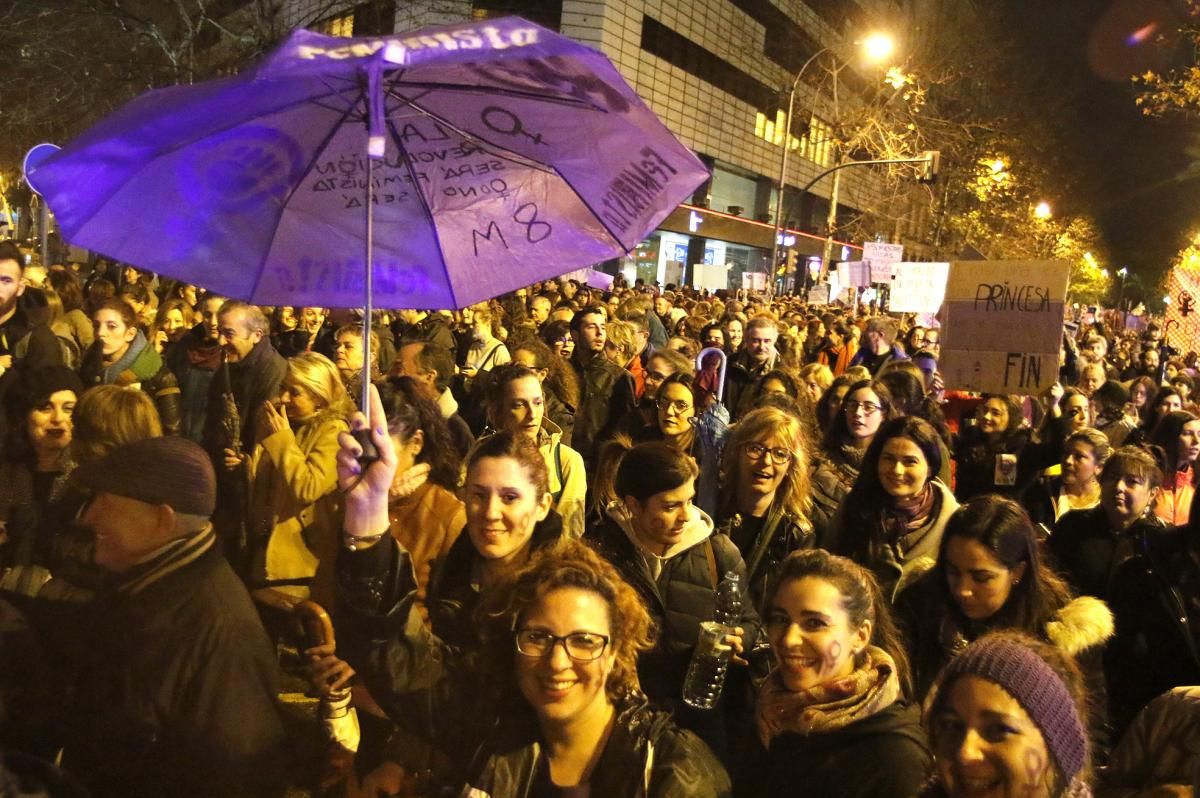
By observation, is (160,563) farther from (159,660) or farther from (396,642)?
(396,642)

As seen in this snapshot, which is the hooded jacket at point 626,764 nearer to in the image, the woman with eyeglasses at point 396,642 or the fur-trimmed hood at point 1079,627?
the woman with eyeglasses at point 396,642

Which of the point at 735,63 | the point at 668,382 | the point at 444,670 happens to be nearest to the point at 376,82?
the point at 444,670

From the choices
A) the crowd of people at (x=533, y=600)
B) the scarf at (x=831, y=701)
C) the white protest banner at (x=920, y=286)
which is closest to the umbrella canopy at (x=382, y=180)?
the crowd of people at (x=533, y=600)

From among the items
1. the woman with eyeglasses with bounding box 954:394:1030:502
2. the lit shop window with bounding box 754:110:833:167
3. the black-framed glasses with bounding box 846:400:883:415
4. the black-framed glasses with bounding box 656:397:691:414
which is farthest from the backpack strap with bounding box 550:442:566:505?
the lit shop window with bounding box 754:110:833:167

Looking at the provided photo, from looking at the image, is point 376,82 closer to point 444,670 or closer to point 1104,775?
point 444,670

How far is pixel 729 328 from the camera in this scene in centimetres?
1005

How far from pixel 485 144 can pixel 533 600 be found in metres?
1.26

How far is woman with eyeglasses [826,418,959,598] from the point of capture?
4195mm

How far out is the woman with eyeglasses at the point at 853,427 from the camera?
5488 millimetres

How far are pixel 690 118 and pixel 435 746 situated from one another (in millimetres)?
36633

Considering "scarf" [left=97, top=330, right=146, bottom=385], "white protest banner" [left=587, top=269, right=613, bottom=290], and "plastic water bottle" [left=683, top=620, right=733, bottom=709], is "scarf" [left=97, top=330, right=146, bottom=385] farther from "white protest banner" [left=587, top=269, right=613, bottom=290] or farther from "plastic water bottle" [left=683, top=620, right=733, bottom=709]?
"white protest banner" [left=587, top=269, right=613, bottom=290]

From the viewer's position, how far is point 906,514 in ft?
14.1

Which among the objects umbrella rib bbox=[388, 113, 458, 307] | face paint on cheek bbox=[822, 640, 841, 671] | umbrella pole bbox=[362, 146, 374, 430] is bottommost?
face paint on cheek bbox=[822, 640, 841, 671]

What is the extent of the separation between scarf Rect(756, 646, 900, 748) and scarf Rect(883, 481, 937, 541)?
5.31ft
